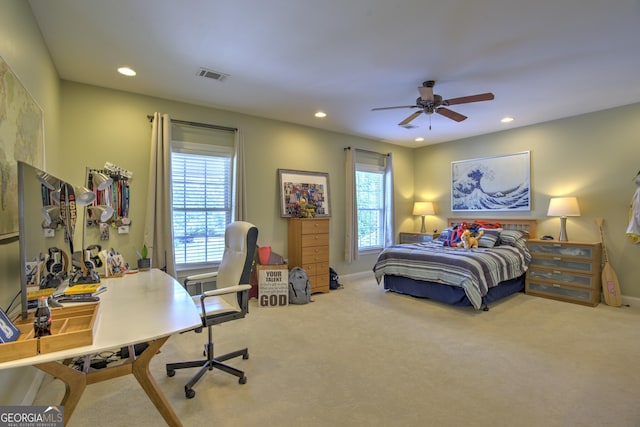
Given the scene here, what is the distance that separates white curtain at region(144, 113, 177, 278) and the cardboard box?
3.65 ft

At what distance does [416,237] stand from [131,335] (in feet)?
18.9

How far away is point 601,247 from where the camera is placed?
170 inches

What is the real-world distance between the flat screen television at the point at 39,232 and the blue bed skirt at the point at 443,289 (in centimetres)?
395

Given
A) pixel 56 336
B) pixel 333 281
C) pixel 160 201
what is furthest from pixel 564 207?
pixel 56 336

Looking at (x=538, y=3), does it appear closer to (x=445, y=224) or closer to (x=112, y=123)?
(x=112, y=123)

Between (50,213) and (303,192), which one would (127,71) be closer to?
(50,213)

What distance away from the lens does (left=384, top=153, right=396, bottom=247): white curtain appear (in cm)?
627

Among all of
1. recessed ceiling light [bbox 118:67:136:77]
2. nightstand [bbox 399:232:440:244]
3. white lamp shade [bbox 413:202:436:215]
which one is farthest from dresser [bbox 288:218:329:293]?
recessed ceiling light [bbox 118:67:136:77]

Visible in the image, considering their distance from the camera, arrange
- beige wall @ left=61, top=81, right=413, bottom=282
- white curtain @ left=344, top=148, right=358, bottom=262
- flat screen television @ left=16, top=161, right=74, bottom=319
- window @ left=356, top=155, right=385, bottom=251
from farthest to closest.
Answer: window @ left=356, top=155, right=385, bottom=251, white curtain @ left=344, top=148, right=358, bottom=262, beige wall @ left=61, top=81, right=413, bottom=282, flat screen television @ left=16, top=161, right=74, bottom=319

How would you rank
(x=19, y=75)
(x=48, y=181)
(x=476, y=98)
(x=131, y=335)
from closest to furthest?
(x=131, y=335) → (x=48, y=181) → (x=19, y=75) → (x=476, y=98)

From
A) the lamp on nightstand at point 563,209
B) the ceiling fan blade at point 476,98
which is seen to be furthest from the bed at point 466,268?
the ceiling fan blade at point 476,98

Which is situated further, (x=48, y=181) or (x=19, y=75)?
(x=19, y=75)

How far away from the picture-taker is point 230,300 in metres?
2.73

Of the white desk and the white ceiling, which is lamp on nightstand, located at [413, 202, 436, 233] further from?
the white desk
